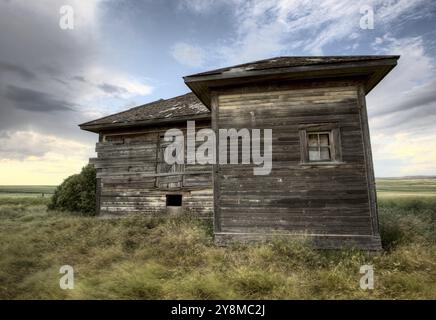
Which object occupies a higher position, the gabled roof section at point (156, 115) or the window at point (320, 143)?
the gabled roof section at point (156, 115)

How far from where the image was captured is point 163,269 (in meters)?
5.58

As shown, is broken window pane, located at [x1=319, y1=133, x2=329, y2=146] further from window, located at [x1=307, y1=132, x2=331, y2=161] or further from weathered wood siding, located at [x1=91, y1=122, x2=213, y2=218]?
weathered wood siding, located at [x1=91, y1=122, x2=213, y2=218]

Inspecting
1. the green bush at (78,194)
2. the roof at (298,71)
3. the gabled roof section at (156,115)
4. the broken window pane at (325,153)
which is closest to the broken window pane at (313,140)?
the broken window pane at (325,153)

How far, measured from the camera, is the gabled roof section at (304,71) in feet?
22.5

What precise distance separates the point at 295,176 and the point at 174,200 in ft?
21.0

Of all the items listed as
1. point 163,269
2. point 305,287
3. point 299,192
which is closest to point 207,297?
point 163,269

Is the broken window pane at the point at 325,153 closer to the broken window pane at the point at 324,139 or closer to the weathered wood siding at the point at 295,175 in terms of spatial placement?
the broken window pane at the point at 324,139

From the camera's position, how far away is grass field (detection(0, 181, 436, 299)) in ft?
15.3

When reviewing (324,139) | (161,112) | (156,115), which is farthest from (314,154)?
(161,112)

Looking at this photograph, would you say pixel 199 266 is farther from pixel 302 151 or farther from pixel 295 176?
pixel 302 151

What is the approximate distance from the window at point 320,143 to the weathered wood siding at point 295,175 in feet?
0.38

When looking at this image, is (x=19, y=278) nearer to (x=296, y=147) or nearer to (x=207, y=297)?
(x=207, y=297)

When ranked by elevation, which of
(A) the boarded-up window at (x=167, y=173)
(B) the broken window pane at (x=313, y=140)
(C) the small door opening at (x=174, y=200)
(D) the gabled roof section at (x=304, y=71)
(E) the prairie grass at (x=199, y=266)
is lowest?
(E) the prairie grass at (x=199, y=266)

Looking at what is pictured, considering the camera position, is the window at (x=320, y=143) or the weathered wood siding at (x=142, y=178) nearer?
the window at (x=320, y=143)
